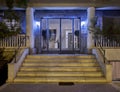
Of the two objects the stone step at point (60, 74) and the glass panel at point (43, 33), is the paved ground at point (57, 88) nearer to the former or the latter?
the stone step at point (60, 74)

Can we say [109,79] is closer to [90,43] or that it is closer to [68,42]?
[90,43]

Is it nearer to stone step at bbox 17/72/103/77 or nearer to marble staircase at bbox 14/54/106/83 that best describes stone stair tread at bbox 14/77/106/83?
marble staircase at bbox 14/54/106/83

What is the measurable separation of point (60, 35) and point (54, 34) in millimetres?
501

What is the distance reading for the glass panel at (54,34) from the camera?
63.3 feet

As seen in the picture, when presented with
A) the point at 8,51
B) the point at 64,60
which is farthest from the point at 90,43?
the point at 8,51

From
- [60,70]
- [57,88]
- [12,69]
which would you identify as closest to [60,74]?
[60,70]

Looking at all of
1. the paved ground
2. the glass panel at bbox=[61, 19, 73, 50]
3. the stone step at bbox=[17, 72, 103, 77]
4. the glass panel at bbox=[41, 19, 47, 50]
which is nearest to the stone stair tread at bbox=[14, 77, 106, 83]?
the stone step at bbox=[17, 72, 103, 77]

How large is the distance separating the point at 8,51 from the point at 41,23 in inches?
167

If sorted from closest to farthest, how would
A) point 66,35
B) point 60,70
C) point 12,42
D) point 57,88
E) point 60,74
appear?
point 57,88 → point 60,74 → point 60,70 → point 12,42 → point 66,35

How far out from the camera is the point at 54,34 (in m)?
19.5

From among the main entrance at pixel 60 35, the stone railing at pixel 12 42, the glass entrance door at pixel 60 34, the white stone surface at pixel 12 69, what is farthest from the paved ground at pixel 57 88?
the glass entrance door at pixel 60 34

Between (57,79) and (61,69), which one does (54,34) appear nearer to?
(61,69)

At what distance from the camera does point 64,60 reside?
1433cm

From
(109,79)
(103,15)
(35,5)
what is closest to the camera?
(109,79)
